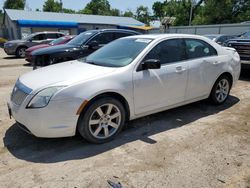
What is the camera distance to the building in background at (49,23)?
2983 cm

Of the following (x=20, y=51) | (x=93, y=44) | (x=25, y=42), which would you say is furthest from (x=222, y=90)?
(x=20, y=51)

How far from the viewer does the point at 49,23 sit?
3067 centimetres

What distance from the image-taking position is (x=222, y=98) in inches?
213

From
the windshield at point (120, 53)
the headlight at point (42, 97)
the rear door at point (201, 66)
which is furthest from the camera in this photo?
the rear door at point (201, 66)

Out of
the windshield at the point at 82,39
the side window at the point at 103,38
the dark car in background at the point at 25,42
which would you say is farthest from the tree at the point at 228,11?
the windshield at the point at 82,39

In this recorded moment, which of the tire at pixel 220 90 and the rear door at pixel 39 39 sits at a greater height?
the rear door at pixel 39 39

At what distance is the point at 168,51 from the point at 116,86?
4.39ft

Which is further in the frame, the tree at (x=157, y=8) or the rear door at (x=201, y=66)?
the tree at (x=157, y=8)

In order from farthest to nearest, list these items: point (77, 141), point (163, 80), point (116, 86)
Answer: point (163, 80) → point (77, 141) → point (116, 86)

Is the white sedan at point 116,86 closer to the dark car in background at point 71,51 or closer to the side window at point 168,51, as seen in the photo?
the side window at point 168,51

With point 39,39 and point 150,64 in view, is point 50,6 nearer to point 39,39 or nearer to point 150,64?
point 39,39

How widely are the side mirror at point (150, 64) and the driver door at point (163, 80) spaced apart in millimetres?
65

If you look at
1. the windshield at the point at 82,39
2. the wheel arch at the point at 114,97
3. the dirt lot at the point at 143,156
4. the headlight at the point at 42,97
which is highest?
the windshield at the point at 82,39

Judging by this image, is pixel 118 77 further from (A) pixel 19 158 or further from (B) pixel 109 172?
(A) pixel 19 158
